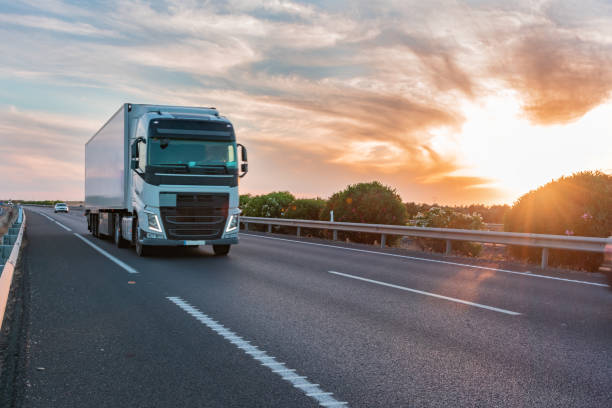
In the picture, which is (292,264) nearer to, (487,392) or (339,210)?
(487,392)

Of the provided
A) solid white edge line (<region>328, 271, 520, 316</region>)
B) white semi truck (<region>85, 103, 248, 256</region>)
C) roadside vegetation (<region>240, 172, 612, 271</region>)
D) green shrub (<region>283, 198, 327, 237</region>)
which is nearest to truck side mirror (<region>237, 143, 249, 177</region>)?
white semi truck (<region>85, 103, 248, 256</region>)

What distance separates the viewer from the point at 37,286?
29.8 feet

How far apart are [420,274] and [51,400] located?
8.16 m

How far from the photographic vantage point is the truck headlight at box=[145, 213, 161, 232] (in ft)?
41.9

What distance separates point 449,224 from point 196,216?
40.0ft

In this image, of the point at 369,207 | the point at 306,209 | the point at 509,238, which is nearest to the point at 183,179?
the point at 509,238

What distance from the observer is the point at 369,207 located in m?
22.6

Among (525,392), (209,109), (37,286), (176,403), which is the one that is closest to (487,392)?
(525,392)

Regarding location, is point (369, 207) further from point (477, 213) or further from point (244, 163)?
point (244, 163)

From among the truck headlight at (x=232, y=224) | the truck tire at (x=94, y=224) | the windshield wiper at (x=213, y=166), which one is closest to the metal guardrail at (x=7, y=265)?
the windshield wiper at (x=213, y=166)

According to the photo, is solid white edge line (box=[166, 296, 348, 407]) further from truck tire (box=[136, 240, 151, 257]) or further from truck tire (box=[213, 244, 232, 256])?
truck tire (box=[213, 244, 232, 256])

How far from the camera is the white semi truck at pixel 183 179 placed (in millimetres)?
12789

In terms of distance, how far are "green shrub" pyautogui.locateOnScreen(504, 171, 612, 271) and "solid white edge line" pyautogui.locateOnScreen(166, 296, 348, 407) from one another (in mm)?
10978

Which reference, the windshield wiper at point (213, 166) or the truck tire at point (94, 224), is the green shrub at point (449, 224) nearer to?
the windshield wiper at point (213, 166)
